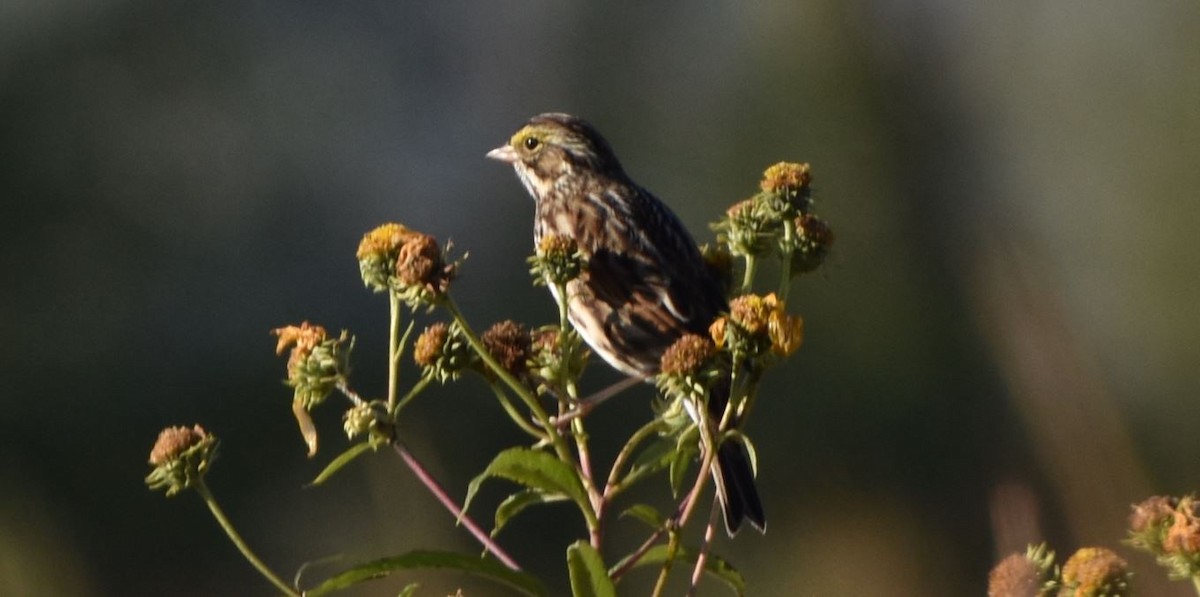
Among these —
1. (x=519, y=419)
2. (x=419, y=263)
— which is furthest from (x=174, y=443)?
(x=519, y=419)

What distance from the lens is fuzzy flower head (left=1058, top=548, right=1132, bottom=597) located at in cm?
238

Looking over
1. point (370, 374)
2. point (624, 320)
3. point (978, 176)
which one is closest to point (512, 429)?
point (370, 374)

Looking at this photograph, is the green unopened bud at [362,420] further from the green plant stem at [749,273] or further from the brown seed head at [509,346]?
the green plant stem at [749,273]

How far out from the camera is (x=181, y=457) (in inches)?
110

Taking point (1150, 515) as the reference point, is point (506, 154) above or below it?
above

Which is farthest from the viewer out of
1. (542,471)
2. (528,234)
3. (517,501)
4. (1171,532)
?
(528,234)

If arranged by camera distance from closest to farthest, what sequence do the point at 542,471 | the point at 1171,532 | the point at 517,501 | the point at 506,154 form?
the point at 1171,532 < the point at 542,471 < the point at 517,501 < the point at 506,154

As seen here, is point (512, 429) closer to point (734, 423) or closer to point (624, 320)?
point (624, 320)

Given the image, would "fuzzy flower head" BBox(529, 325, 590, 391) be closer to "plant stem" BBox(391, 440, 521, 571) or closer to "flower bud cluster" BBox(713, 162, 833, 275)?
"plant stem" BBox(391, 440, 521, 571)

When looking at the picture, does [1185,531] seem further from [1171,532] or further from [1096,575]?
[1096,575]

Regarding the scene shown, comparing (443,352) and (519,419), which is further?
(443,352)

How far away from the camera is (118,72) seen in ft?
50.8

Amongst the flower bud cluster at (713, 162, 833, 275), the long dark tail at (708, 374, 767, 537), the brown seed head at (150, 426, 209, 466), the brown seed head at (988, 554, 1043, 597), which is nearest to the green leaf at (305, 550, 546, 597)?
the brown seed head at (150, 426, 209, 466)

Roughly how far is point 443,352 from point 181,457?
1.53 feet
